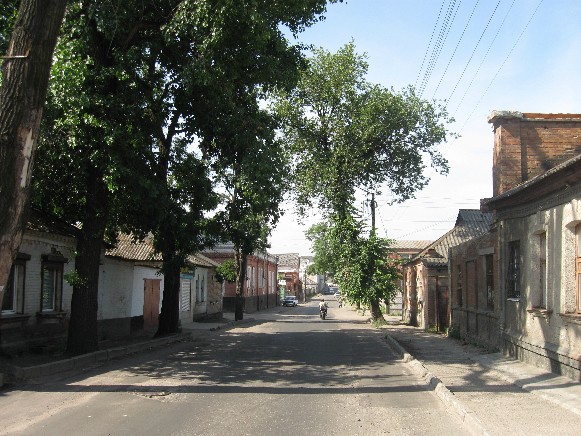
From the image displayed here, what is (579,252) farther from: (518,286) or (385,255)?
(385,255)

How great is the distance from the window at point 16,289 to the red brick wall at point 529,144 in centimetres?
1328

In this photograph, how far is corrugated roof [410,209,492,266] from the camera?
30219 millimetres

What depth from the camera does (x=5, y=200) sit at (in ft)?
17.3

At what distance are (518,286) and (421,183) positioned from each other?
65.8ft

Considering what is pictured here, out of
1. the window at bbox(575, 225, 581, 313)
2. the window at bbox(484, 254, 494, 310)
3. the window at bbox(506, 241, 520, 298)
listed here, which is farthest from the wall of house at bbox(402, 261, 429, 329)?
the window at bbox(575, 225, 581, 313)

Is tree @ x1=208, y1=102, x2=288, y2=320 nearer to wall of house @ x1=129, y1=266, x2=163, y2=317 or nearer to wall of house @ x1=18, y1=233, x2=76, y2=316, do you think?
wall of house @ x1=18, y1=233, x2=76, y2=316

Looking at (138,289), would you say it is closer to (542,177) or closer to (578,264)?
(542,177)

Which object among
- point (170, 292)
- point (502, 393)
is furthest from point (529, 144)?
point (170, 292)

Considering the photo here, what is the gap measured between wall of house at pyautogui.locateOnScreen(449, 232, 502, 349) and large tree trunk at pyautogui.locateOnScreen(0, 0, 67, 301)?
13132 mm

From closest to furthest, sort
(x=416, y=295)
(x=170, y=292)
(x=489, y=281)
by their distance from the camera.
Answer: (x=489, y=281), (x=170, y=292), (x=416, y=295)

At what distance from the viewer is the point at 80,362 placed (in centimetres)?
1352

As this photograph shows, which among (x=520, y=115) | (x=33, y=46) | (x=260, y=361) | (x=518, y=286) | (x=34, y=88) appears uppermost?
(x=520, y=115)

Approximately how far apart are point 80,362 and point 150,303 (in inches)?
565

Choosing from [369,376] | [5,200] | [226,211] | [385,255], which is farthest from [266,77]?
[385,255]
